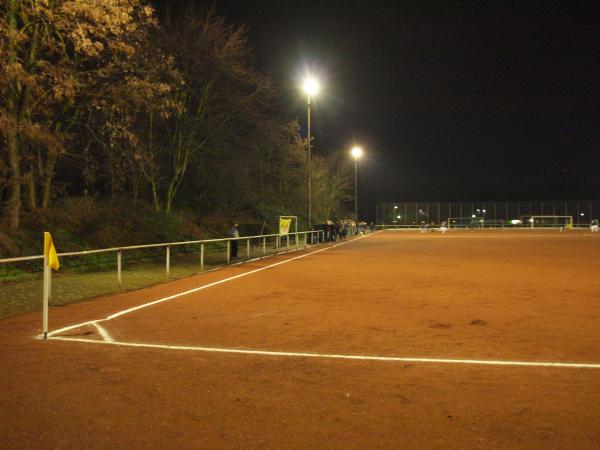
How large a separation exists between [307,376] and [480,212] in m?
97.5

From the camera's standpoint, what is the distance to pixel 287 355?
684 centimetres

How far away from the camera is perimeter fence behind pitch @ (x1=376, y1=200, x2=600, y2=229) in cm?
9531

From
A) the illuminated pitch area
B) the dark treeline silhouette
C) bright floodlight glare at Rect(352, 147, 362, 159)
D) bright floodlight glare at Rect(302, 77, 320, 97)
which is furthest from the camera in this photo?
bright floodlight glare at Rect(352, 147, 362, 159)

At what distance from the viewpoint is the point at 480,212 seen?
9775 cm

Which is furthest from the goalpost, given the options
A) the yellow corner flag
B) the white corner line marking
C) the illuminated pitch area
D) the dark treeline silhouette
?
the yellow corner flag

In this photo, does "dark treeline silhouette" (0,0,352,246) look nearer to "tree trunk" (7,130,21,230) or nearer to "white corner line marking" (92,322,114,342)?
"tree trunk" (7,130,21,230)

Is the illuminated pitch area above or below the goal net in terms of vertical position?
below

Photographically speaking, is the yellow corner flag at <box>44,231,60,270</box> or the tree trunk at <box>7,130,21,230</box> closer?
the yellow corner flag at <box>44,231,60,270</box>

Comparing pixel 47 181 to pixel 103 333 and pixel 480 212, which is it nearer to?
pixel 103 333

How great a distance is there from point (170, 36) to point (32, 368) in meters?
25.1

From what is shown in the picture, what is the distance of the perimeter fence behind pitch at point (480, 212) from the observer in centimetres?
9531

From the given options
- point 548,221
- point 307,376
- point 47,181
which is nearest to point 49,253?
point 307,376

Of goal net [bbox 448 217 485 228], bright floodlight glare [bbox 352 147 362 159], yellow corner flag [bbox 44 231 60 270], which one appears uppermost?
bright floodlight glare [bbox 352 147 362 159]

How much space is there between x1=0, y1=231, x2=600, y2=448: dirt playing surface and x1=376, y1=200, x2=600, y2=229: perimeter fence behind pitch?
273ft
